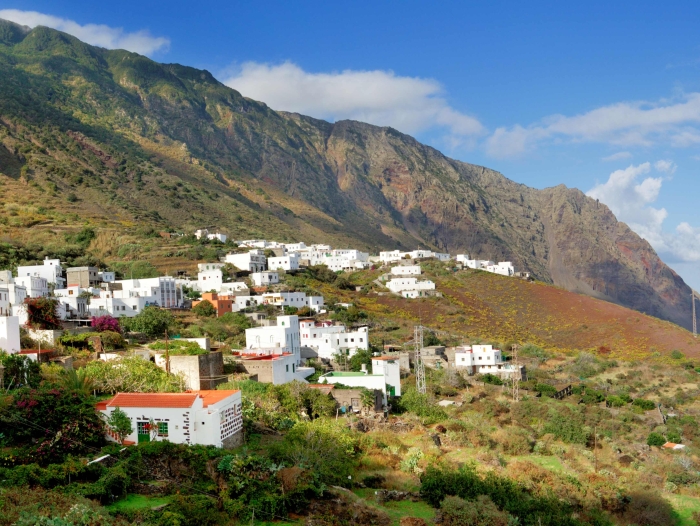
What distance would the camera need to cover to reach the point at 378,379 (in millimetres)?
30594

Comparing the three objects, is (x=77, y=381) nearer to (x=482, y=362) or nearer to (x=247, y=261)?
(x=482, y=362)

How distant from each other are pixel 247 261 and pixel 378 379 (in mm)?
37174

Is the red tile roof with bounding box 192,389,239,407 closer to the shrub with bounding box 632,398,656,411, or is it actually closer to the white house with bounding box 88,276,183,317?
the white house with bounding box 88,276,183,317

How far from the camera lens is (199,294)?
55844 mm

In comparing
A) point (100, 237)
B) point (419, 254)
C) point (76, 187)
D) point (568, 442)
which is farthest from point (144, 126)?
point (568, 442)

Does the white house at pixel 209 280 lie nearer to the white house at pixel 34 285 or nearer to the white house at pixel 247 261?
the white house at pixel 247 261

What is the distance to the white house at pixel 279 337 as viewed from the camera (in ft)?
120

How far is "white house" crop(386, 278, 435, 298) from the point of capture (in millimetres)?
75000

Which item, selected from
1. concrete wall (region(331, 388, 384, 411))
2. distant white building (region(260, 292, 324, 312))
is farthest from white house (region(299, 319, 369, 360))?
concrete wall (region(331, 388, 384, 411))

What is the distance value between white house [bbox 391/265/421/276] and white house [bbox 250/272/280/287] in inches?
838

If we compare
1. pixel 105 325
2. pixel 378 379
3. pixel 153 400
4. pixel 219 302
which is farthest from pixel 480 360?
pixel 153 400

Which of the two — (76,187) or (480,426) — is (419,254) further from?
(480,426)

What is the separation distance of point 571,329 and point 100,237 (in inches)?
1812

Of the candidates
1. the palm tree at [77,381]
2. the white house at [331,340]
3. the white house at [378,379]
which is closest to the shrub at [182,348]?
the palm tree at [77,381]
